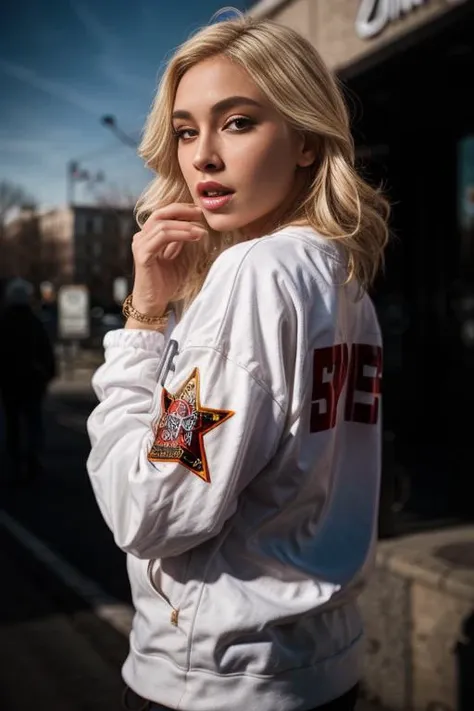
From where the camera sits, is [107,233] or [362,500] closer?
[362,500]

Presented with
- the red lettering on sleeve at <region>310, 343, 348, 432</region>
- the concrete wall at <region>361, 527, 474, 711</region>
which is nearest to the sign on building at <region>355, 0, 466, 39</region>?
the concrete wall at <region>361, 527, 474, 711</region>

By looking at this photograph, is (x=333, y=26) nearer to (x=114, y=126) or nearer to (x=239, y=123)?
(x=114, y=126)

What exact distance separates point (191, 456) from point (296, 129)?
1.73 ft

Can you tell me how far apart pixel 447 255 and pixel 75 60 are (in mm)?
5319

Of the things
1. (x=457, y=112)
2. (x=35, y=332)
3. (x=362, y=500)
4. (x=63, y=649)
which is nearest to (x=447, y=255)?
(x=457, y=112)

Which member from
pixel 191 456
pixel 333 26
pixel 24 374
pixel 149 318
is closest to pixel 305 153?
pixel 149 318

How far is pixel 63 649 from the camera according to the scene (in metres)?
3.95

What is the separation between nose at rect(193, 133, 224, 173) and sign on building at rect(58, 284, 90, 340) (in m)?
2.77

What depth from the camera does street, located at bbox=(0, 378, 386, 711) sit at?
3.57m

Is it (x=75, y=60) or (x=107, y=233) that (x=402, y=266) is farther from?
(x=107, y=233)

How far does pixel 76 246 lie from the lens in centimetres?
374

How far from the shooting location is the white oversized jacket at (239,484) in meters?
1.18

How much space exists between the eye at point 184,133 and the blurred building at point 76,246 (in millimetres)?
850

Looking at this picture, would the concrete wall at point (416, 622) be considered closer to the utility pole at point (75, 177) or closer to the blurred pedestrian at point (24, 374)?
the utility pole at point (75, 177)
